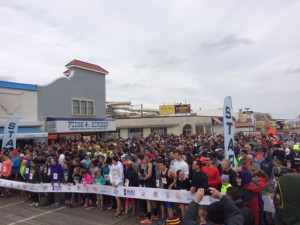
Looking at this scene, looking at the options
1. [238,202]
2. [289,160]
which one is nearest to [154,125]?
[289,160]

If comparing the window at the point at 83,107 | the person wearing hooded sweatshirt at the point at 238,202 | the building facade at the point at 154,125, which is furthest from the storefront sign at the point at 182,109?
the person wearing hooded sweatshirt at the point at 238,202

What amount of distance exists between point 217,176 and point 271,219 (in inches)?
64.9

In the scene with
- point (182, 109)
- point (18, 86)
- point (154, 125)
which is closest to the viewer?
point (18, 86)

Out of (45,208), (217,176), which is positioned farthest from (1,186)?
(217,176)

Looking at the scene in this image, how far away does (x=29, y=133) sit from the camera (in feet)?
68.7

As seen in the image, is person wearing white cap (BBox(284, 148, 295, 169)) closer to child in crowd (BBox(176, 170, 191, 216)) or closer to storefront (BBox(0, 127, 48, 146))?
child in crowd (BBox(176, 170, 191, 216))

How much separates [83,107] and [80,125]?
262 centimetres

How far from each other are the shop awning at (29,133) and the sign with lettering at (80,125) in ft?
3.96

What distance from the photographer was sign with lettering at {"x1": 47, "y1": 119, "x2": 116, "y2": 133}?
77.9ft

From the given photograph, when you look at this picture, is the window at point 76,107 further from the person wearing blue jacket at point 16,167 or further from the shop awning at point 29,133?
the person wearing blue jacket at point 16,167

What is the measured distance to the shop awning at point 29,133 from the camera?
20.2 m

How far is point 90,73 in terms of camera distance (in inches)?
1153

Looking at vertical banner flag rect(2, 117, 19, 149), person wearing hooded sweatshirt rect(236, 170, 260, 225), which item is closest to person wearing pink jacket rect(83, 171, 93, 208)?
person wearing hooded sweatshirt rect(236, 170, 260, 225)

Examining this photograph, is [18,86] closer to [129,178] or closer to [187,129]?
[129,178]
